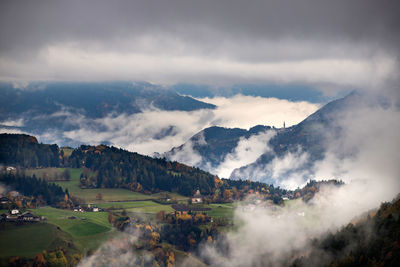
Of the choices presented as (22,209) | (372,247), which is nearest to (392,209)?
(372,247)

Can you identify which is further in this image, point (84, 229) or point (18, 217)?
point (84, 229)

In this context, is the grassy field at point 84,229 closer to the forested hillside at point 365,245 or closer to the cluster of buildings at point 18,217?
the cluster of buildings at point 18,217

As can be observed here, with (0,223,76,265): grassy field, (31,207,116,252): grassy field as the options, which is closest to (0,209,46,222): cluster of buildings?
(31,207,116,252): grassy field

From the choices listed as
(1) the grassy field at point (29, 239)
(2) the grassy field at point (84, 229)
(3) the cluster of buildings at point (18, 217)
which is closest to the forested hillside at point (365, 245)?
(2) the grassy field at point (84, 229)

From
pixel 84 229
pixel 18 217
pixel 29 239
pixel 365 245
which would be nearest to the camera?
pixel 365 245

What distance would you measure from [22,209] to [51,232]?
34.7 m

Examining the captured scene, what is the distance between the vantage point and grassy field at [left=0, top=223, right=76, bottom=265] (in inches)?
5935

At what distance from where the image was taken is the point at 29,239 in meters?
161

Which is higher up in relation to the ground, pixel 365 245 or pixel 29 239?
pixel 29 239

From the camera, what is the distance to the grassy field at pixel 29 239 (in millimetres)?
150750

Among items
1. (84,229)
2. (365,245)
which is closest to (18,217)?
(84,229)

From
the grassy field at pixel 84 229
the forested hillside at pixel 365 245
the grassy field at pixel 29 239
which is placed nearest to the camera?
the forested hillside at pixel 365 245

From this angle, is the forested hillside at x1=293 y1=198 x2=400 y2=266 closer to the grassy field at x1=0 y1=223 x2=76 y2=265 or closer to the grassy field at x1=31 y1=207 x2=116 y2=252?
the grassy field at x1=31 y1=207 x2=116 y2=252

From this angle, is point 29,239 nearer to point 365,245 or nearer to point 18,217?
point 18,217
